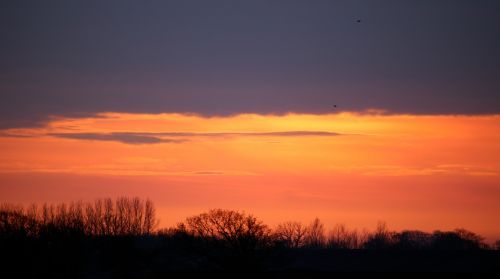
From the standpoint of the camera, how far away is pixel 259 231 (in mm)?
79062

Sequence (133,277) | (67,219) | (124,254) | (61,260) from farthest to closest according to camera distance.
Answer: (67,219), (124,254), (133,277), (61,260)

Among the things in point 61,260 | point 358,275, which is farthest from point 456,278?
point 61,260

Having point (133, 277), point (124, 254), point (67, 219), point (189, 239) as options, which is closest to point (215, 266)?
point (189, 239)

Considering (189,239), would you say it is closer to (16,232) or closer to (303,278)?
(303,278)

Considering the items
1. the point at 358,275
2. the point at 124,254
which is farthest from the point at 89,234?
the point at 358,275

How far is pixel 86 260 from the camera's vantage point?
3467 inches

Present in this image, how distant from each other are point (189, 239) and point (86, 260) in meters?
14.9

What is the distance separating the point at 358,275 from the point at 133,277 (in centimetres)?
2469

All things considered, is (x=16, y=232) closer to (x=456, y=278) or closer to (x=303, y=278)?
(x=303, y=278)

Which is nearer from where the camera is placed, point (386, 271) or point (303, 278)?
point (303, 278)

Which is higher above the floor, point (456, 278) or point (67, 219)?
point (67, 219)

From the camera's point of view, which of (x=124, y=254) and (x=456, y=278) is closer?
(x=456, y=278)

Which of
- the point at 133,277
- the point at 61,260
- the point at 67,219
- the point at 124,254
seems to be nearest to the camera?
the point at 61,260

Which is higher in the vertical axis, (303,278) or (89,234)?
(89,234)
